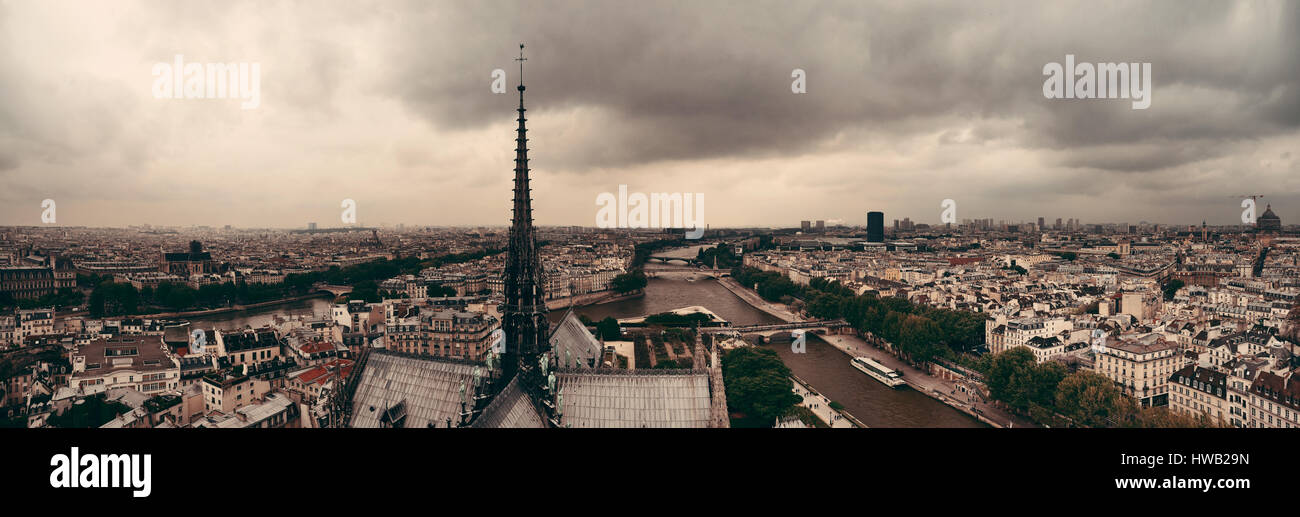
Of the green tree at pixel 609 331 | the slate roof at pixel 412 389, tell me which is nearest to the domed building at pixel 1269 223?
the green tree at pixel 609 331

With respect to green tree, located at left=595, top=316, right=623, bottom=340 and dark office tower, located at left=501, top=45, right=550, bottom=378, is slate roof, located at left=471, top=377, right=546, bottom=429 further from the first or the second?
green tree, located at left=595, top=316, right=623, bottom=340

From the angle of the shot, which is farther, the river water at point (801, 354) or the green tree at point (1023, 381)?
the river water at point (801, 354)

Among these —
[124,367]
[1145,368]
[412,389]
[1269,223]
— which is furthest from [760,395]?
[1269,223]

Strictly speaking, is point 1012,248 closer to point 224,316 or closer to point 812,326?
point 812,326

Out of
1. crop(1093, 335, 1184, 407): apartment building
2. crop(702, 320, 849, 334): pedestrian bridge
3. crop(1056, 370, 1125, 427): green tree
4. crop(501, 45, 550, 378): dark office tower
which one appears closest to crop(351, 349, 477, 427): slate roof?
crop(501, 45, 550, 378): dark office tower

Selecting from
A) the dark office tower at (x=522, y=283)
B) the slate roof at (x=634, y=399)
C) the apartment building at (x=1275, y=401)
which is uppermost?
the dark office tower at (x=522, y=283)

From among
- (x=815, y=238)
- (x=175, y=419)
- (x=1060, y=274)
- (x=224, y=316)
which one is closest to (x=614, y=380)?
(x=175, y=419)

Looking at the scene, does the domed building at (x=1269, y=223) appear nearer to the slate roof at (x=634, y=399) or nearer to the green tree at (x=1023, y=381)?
the green tree at (x=1023, y=381)
